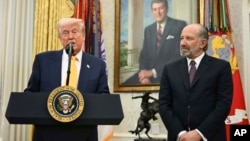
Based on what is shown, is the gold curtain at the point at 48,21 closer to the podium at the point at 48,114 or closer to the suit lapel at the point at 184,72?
the suit lapel at the point at 184,72

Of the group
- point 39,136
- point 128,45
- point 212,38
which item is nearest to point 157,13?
point 128,45

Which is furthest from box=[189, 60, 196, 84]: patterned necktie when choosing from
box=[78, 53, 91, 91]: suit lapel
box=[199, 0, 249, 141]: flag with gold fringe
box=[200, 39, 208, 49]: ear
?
box=[199, 0, 249, 141]: flag with gold fringe

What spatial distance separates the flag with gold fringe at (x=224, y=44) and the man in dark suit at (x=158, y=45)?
1.63 feet

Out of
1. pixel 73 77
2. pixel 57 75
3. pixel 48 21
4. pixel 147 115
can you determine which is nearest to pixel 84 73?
pixel 73 77

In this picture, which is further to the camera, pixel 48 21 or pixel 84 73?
pixel 48 21

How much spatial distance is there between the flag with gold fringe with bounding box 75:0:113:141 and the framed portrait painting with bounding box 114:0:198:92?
1.01ft

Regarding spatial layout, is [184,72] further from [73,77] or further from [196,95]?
[73,77]

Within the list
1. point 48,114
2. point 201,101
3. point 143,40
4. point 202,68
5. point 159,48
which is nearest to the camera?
point 48,114

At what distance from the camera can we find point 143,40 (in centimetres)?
498

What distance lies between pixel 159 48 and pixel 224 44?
96 cm

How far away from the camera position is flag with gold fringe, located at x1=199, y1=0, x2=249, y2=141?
4.04m

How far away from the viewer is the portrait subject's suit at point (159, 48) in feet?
15.8

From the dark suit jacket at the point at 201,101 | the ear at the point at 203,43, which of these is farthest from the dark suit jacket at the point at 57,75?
the ear at the point at 203,43

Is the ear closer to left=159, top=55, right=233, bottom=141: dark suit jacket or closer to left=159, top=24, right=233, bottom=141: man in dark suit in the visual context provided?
left=159, top=24, right=233, bottom=141: man in dark suit
